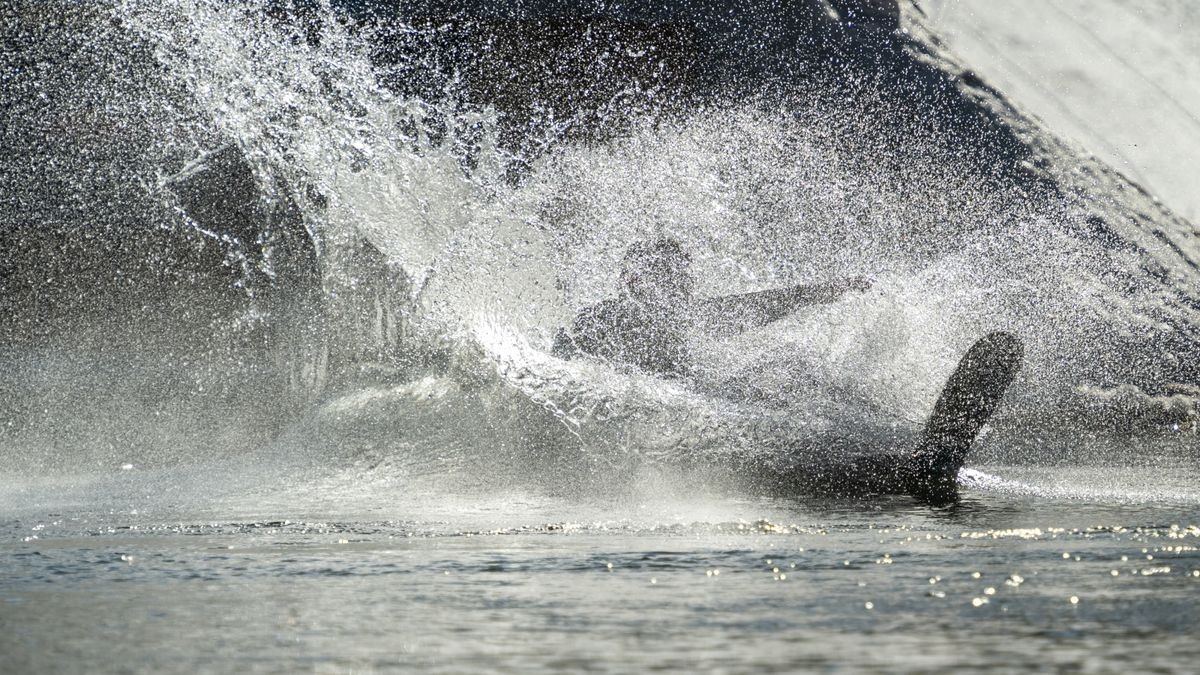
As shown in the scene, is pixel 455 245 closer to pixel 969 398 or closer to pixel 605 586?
pixel 969 398

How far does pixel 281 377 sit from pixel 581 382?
4.57 metres

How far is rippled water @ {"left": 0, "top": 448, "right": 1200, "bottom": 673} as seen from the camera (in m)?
1.76

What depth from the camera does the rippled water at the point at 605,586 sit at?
176cm

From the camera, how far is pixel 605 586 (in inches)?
95.9

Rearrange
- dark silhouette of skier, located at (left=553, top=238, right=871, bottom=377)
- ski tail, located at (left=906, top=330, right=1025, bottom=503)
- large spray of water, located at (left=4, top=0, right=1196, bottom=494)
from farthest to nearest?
large spray of water, located at (left=4, top=0, right=1196, bottom=494), dark silhouette of skier, located at (left=553, top=238, right=871, bottom=377), ski tail, located at (left=906, top=330, right=1025, bottom=503)

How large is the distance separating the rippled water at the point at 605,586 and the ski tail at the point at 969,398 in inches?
40.5

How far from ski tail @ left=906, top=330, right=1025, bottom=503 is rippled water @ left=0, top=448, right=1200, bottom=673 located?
1.03m

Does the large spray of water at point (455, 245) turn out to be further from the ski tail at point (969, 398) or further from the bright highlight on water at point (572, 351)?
the ski tail at point (969, 398)

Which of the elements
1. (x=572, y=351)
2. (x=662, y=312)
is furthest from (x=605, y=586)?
(x=662, y=312)

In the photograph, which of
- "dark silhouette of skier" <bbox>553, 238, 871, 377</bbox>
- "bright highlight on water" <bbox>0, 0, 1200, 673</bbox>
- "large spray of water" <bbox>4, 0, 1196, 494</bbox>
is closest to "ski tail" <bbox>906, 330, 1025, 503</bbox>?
"bright highlight on water" <bbox>0, 0, 1200, 673</bbox>

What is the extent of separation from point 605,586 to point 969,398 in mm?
3334

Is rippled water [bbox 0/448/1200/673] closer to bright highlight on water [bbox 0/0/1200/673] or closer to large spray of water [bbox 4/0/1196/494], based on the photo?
bright highlight on water [bbox 0/0/1200/673]

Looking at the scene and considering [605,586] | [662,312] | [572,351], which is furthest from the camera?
[662,312]

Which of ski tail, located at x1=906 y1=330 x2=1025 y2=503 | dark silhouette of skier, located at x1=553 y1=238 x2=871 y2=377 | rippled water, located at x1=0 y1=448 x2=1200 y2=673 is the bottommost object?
rippled water, located at x1=0 y1=448 x2=1200 y2=673
